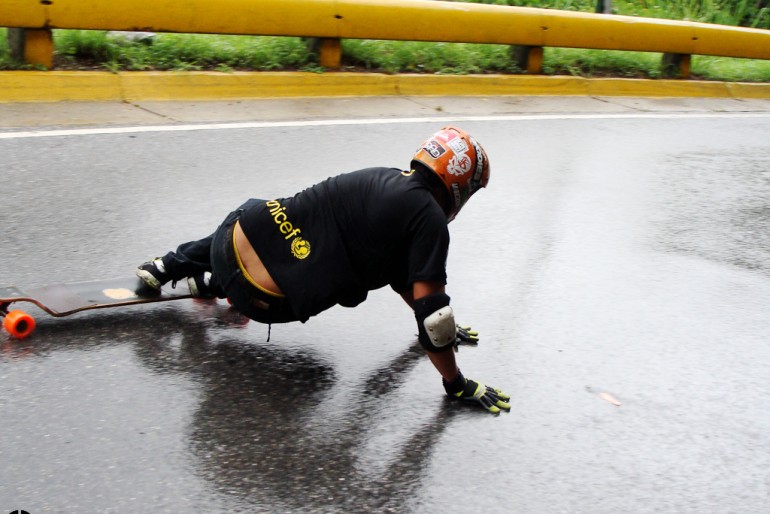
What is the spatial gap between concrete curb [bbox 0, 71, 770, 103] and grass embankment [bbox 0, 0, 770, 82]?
23cm

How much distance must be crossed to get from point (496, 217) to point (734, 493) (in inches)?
121

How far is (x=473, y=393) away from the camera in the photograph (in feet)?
13.1

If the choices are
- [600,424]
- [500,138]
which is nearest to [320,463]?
[600,424]

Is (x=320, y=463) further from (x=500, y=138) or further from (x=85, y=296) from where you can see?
(x=500, y=138)

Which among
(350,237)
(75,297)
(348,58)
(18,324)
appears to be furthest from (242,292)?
(348,58)

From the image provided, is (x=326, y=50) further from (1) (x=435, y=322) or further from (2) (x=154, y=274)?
(1) (x=435, y=322)

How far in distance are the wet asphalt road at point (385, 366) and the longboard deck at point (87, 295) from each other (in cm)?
9

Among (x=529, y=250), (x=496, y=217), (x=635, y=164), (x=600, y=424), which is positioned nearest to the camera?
(x=600, y=424)

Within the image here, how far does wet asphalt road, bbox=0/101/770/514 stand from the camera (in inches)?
135

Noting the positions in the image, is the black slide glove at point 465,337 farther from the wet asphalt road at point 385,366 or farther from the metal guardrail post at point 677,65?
the metal guardrail post at point 677,65

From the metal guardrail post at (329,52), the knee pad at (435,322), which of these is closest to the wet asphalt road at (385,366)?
the knee pad at (435,322)

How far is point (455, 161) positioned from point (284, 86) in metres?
5.01

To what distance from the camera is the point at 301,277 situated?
402 cm

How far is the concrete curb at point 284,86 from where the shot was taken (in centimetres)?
752
